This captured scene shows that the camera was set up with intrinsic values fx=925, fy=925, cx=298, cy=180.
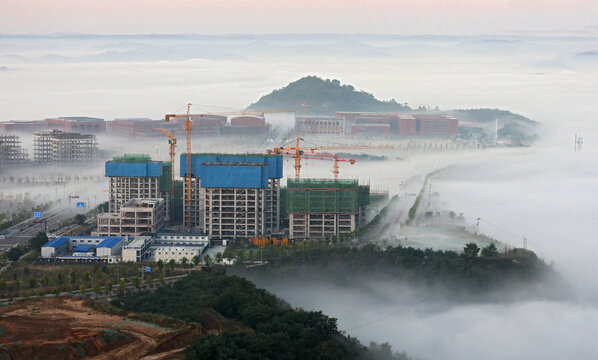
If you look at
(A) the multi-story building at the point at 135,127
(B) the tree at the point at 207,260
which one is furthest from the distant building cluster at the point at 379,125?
(B) the tree at the point at 207,260

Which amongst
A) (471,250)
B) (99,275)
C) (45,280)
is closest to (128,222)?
(99,275)

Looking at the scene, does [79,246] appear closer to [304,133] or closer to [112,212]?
[112,212]

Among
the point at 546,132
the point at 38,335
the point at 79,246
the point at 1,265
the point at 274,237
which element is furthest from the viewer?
the point at 546,132

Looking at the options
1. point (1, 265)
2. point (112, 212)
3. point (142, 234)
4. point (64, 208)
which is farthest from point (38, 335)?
point (64, 208)

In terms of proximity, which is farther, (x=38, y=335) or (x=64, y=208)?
(x=64, y=208)

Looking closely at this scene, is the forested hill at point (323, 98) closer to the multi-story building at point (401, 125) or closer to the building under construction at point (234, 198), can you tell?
the multi-story building at point (401, 125)

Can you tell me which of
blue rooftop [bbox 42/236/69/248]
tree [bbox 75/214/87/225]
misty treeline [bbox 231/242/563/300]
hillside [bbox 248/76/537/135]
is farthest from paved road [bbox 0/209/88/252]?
hillside [bbox 248/76/537/135]

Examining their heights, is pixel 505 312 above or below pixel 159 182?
below
